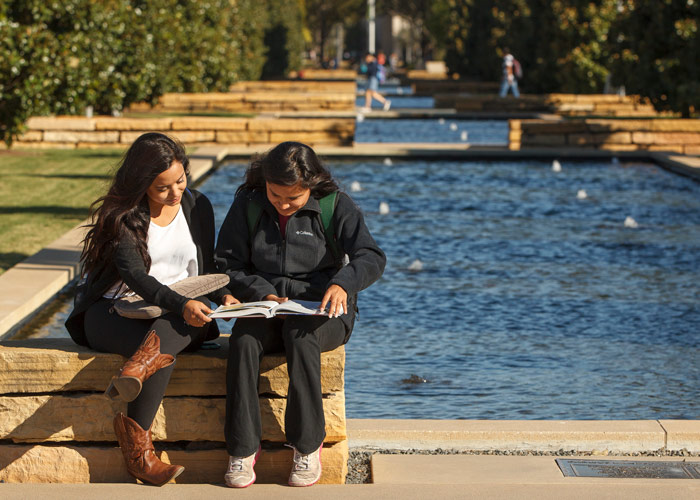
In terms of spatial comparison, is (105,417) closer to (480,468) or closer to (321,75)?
(480,468)

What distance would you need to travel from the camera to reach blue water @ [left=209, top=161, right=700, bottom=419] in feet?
21.1

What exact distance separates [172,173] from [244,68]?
40043 mm

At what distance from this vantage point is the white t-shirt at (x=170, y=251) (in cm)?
488

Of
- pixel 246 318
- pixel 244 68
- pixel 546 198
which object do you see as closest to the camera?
pixel 246 318

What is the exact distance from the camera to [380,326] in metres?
8.23

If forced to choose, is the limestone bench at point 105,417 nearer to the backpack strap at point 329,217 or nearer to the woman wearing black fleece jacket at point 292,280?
the woman wearing black fleece jacket at point 292,280

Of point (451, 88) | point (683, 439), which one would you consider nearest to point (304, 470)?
point (683, 439)

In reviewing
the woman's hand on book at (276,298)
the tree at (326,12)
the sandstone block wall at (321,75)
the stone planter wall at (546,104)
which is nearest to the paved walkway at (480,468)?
the woman's hand on book at (276,298)

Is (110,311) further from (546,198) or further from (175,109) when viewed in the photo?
(175,109)

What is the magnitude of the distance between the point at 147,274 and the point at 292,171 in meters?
0.73

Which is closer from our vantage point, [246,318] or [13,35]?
[246,318]

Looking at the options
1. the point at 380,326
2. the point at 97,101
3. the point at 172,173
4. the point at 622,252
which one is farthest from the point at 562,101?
the point at 172,173

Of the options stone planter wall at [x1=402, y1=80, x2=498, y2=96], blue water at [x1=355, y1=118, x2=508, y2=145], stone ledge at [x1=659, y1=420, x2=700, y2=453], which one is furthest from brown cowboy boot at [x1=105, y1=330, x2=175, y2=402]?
stone planter wall at [x1=402, y1=80, x2=498, y2=96]

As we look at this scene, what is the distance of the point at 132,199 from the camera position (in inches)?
190
